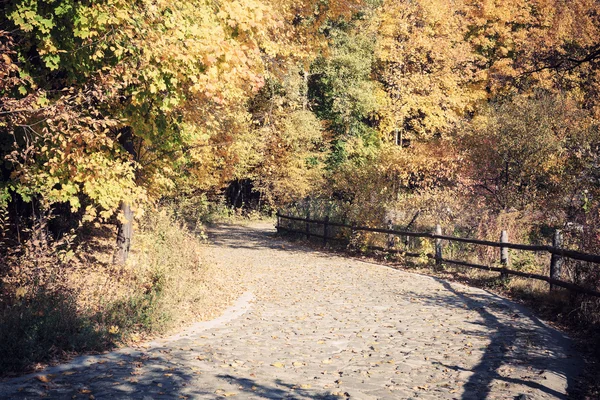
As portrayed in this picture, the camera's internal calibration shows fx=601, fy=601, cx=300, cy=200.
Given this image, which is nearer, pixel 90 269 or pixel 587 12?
pixel 90 269

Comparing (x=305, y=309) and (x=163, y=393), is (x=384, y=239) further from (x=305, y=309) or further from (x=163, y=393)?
(x=163, y=393)

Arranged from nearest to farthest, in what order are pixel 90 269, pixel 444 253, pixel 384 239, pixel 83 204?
1. pixel 90 269
2. pixel 83 204
3. pixel 444 253
4. pixel 384 239

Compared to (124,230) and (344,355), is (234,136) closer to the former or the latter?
(124,230)

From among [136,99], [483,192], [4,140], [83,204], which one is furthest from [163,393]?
[483,192]

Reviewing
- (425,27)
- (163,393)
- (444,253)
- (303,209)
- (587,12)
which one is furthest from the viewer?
(425,27)

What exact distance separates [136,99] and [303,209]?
2215cm

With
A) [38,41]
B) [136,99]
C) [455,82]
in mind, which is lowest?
[136,99]

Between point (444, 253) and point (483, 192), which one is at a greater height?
point (483, 192)

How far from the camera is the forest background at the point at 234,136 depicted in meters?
9.27

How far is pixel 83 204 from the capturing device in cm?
1461

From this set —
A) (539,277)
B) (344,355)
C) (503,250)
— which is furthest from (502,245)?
(344,355)

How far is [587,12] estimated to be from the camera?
34.9 metres

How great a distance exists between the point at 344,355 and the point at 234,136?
13.8 m

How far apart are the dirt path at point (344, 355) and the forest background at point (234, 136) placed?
956 mm
